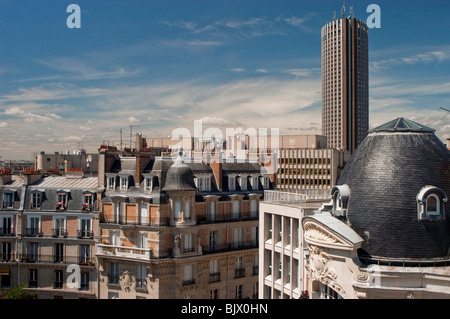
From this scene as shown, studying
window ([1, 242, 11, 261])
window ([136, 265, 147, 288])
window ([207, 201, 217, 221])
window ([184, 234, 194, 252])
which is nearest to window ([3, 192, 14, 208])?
window ([1, 242, 11, 261])

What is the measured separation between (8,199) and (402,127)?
32.5m

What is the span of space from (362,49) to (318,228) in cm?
14432

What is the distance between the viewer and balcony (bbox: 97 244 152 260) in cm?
3700

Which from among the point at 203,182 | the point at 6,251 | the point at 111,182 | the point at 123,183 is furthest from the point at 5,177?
the point at 203,182

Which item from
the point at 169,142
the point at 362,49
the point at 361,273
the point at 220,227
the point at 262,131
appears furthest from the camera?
the point at 362,49

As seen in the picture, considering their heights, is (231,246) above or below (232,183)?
below

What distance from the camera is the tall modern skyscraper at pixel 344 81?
502ft

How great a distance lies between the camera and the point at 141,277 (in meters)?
37.6

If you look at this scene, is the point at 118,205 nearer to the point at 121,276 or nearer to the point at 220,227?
the point at 121,276

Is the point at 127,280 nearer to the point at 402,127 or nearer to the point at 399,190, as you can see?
the point at 399,190

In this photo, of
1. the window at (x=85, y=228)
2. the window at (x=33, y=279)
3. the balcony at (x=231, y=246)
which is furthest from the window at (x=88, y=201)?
the balcony at (x=231, y=246)

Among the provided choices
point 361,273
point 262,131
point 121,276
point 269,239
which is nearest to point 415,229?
point 361,273

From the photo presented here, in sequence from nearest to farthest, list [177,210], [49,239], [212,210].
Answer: [177,210]
[49,239]
[212,210]
